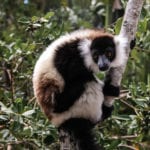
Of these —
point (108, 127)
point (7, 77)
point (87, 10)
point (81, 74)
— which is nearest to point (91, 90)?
point (81, 74)

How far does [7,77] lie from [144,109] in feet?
5.09

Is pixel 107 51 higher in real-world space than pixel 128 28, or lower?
lower

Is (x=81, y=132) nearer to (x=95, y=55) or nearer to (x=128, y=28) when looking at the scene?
(x=95, y=55)

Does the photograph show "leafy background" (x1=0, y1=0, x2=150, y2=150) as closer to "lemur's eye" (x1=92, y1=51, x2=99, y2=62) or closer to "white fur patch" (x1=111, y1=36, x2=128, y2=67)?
"white fur patch" (x1=111, y1=36, x2=128, y2=67)

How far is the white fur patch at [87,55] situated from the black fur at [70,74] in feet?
0.13

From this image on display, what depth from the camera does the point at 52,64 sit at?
3.94 metres

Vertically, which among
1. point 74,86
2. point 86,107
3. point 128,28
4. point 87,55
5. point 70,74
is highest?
point 128,28

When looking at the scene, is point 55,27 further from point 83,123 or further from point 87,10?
point 87,10

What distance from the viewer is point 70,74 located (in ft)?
A: 12.7

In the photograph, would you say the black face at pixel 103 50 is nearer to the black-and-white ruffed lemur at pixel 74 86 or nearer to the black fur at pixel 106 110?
the black-and-white ruffed lemur at pixel 74 86

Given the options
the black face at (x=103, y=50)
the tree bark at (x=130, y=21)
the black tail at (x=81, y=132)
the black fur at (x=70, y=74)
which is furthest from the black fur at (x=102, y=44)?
the black tail at (x=81, y=132)

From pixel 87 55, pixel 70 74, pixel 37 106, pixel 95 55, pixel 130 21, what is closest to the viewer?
pixel 130 21

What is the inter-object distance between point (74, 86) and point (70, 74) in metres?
0.12

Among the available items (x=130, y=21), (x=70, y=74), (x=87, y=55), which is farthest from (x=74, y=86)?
(x=130, y=21)
